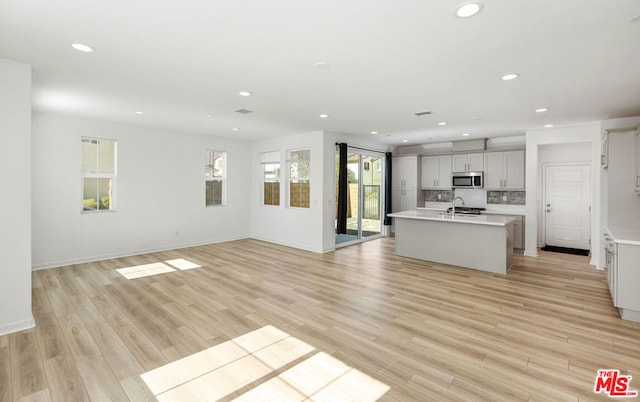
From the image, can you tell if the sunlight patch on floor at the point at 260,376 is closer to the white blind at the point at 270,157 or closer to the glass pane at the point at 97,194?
the glass pane at the point at 97,194

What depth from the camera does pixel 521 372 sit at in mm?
2344

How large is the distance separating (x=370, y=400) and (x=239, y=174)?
6751mm

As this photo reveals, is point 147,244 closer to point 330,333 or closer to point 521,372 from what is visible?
point 330,333

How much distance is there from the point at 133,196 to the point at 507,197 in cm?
849

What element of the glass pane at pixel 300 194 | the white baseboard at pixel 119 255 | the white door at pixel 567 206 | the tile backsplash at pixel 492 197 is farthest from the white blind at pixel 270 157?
the white door at pixel 567 206

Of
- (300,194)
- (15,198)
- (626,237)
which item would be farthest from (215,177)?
(626,237)

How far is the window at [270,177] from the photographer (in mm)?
7652

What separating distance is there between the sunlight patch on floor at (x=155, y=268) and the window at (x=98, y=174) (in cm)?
151

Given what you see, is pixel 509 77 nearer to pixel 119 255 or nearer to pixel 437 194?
pixel 437 194

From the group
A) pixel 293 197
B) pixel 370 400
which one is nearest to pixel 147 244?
pixel 293 197

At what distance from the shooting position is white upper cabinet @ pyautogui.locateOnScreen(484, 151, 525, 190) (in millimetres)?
6785

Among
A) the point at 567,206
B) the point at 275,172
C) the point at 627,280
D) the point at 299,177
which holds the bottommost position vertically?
the point at 627,280

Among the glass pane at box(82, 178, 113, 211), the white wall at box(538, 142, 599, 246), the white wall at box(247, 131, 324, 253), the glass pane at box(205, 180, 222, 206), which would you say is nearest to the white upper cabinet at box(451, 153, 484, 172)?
the white wall at box(538, 142, 599, 246)

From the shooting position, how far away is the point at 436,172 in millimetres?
8117
